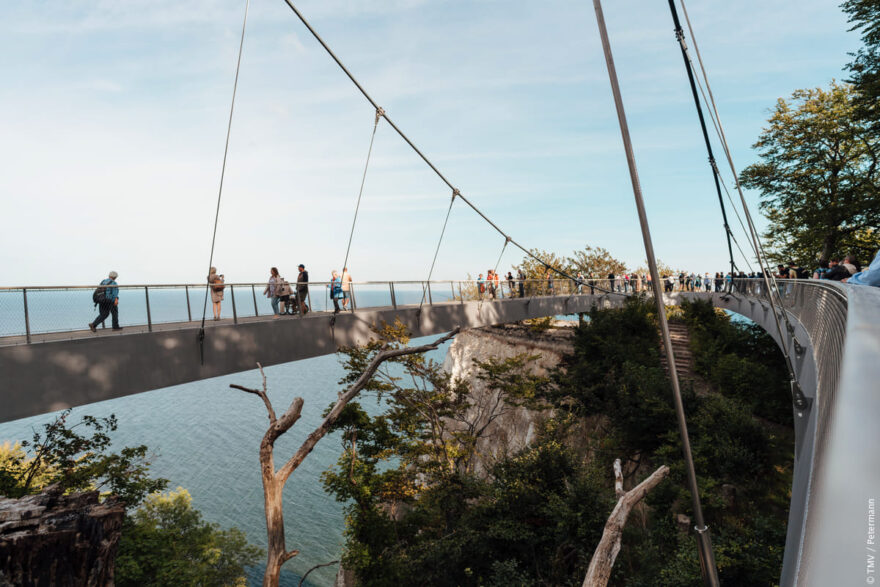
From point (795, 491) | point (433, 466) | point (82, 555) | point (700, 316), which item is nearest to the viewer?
point (795, 491)

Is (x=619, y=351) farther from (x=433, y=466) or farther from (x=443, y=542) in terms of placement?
(x=443, y=542)

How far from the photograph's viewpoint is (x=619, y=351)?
19828 mm

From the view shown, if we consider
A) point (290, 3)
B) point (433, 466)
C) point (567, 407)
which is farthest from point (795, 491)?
point (567, 407)

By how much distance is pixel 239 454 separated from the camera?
122 feet

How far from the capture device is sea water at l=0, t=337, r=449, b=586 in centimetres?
2691

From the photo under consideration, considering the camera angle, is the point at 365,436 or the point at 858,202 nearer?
the point at 365,436

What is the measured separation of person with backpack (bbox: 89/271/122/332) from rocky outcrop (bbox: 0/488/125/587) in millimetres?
3714

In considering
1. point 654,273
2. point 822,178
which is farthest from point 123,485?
point 822,178

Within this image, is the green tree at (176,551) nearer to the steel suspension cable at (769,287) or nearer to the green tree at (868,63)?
the steel suspension cable at (769,287)

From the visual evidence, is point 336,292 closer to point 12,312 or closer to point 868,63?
point 12,312

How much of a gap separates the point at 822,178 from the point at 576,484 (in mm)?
21583

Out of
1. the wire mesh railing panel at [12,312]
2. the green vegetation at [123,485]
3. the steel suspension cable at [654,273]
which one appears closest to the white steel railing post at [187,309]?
the wire mesh railing panel at [12,312]

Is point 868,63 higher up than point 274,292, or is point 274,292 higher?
point 868,63

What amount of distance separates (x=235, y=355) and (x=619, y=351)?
50.0 feet
